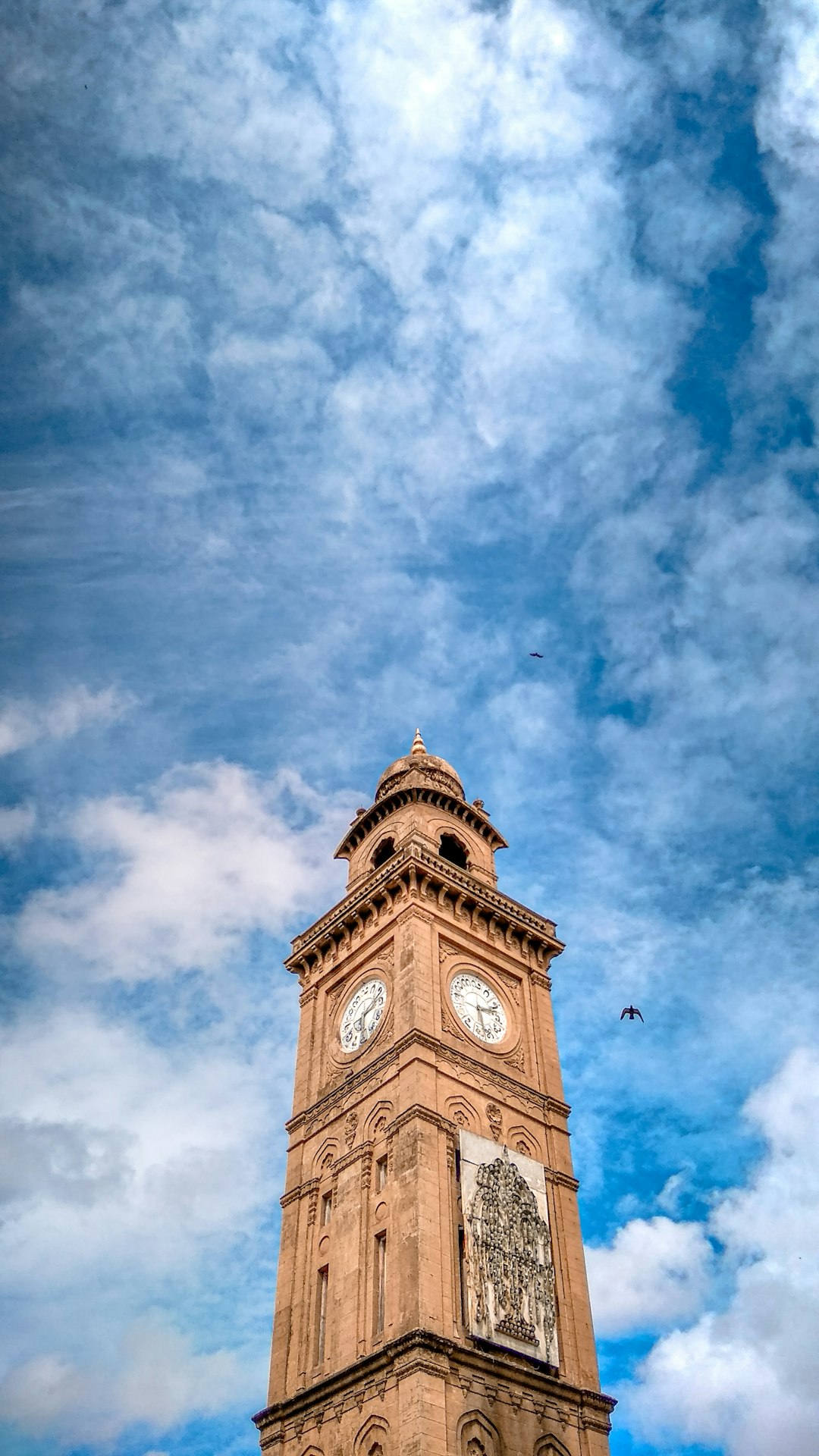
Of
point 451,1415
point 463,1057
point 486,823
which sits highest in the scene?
point 486,823

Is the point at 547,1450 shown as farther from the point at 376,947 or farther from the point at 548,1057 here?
the point at 376,947

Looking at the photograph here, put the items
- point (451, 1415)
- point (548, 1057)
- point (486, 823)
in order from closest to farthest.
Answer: point (451, 1415)
point (548, 1057)
point (486, 823)

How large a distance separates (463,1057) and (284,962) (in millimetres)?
12470

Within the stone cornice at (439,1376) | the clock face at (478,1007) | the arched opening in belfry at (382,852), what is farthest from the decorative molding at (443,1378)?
the arched opening in belfry at (382,852)

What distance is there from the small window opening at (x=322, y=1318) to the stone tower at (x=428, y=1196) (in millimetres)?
56

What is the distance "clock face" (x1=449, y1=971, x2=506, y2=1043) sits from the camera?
146ft

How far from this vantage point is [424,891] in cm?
4666

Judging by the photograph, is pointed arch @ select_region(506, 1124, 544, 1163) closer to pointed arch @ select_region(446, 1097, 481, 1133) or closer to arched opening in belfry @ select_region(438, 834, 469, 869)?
pointed arch @ select_region(446, 1097, 481, 1133)

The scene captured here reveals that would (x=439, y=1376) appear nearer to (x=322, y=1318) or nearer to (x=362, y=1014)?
(x=322, y=1318)

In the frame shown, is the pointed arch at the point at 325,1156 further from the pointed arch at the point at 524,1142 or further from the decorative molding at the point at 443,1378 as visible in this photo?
the decorative molding at the point at 443,1378

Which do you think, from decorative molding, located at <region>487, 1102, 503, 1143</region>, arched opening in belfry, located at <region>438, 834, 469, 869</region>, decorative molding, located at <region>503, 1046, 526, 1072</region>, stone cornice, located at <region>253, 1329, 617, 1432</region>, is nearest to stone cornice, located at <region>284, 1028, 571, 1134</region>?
decorative molding, located at <region>503, 1046, 526, 1072</region>

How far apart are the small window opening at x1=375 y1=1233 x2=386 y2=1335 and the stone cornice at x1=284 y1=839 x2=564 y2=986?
12.6 metres

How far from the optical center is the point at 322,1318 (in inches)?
1528

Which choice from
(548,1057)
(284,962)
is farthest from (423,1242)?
(284,962)
